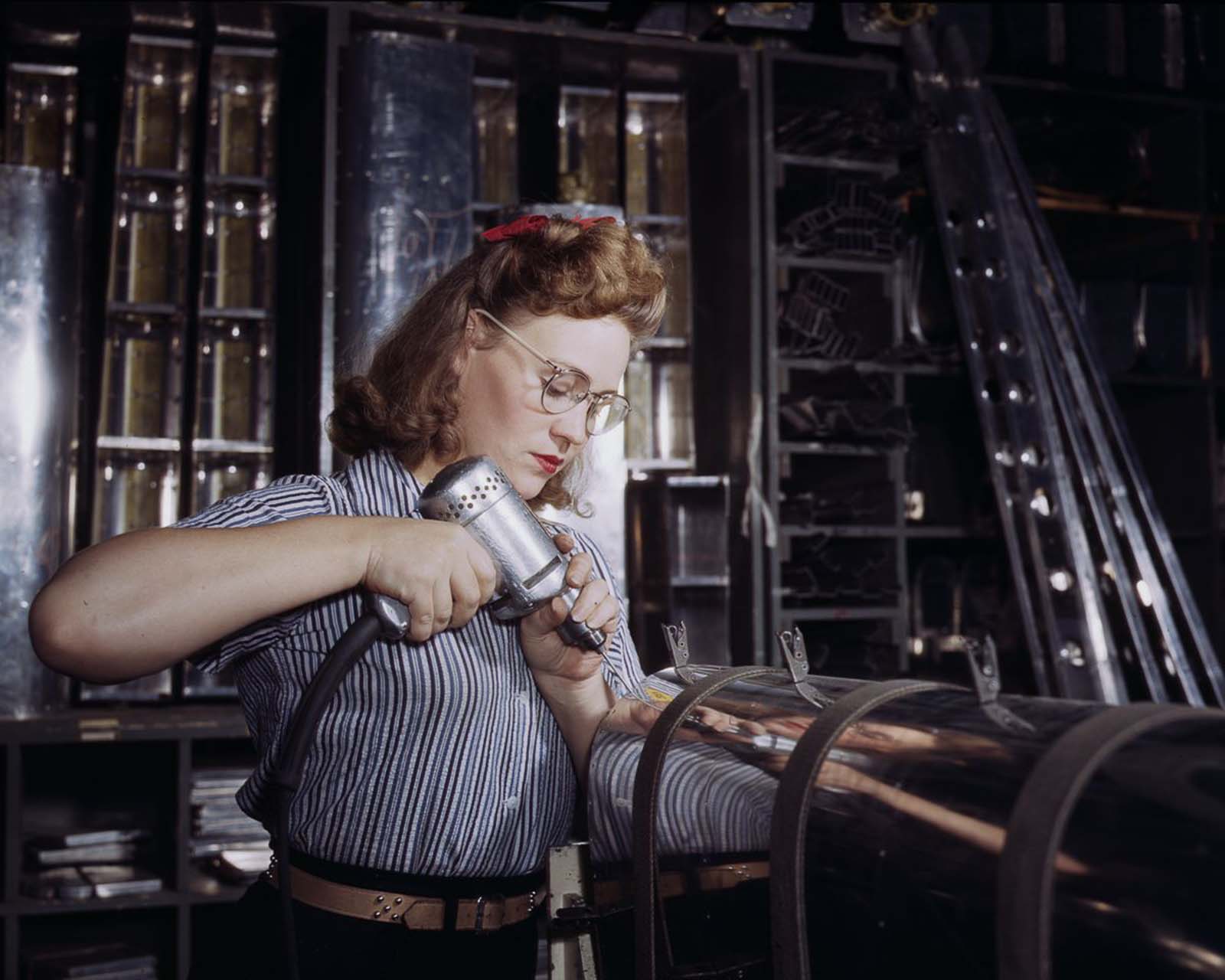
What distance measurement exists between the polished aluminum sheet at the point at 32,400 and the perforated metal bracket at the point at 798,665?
2.26 metres

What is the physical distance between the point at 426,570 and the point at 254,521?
0.20 m

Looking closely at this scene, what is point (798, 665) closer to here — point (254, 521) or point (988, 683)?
point (988, 683)

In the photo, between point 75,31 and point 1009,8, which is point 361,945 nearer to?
point 75,31

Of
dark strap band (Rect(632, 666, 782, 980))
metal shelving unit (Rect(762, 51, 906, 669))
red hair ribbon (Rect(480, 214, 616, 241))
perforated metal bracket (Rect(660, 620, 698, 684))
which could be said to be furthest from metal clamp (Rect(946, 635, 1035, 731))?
metal shelving unit (Rect(762, 51, 906, 669))

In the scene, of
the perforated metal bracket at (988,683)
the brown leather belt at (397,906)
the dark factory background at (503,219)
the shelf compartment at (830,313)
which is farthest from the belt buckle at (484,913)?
the shelf compartment at (830,313)

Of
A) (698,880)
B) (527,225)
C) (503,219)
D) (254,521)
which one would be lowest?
(698,880)

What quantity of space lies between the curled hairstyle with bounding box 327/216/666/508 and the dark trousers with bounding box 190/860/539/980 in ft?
1.40

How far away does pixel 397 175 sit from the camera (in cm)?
294

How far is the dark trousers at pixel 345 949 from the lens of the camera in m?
1.08

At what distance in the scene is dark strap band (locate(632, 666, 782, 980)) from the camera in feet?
2.86

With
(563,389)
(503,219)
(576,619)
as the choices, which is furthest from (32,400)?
(576,619)

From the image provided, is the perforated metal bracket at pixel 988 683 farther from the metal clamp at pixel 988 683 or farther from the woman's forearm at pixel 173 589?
the woman's forearm at pixel 173 589

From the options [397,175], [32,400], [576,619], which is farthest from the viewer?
[397,175]

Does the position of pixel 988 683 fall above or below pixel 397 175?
below
